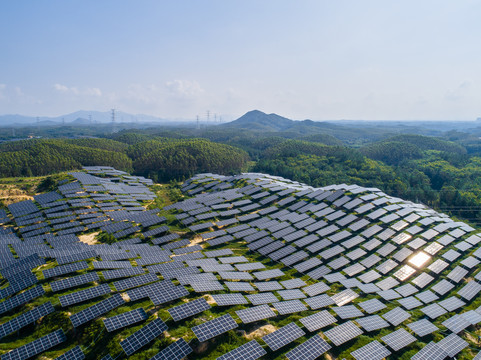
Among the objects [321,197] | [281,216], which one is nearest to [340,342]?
[281,216]

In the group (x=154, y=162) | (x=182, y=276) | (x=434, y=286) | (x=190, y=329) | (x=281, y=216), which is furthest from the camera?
(x=154, y=162)

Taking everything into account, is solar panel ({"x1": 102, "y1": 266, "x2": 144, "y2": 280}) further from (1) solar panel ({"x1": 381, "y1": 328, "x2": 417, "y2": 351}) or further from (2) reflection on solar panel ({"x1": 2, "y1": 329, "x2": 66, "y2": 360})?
(1) solar panel ({"x1": 381, "y1": 328, "x2": 417, "y2": 351})

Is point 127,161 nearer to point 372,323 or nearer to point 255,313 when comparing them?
point 255,313

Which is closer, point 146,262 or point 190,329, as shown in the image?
Result: point 190,329

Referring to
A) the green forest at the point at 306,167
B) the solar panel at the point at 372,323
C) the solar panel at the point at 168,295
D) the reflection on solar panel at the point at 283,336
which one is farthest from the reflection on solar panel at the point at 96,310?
the green forest at the point at 306,167

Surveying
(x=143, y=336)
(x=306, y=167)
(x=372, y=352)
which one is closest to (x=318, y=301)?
(x=372, y=352)

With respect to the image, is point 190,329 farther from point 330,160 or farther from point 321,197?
point 330,160
